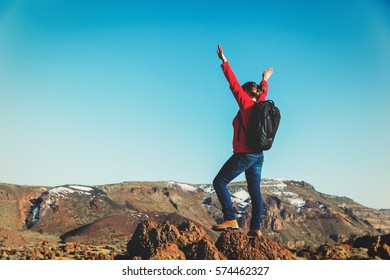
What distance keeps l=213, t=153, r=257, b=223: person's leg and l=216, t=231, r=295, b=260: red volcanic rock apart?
1264 millimetres

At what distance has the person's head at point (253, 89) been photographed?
9.23 metres

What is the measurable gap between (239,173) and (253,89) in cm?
156

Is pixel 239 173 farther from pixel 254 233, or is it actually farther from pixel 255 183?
pixel 254 233

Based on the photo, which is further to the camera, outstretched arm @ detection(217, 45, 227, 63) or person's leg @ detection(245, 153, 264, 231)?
person's leg @ detection(245, 153, 264, 231)

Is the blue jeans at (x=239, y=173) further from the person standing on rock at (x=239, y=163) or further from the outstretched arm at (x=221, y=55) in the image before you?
the outstretched arm at (x=221, y=55)

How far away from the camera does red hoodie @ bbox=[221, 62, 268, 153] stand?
8.73m

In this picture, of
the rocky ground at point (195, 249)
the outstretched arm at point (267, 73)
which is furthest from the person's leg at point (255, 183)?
the outstretched arm at point (267, 73)

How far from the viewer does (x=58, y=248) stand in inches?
530

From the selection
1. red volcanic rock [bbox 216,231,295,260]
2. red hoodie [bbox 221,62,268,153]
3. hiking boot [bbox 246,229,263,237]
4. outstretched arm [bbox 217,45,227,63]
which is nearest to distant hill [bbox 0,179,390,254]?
red volcanic rock [bbox 216,231,295,260]

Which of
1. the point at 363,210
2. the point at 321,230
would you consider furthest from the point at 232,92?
the point at 363,210

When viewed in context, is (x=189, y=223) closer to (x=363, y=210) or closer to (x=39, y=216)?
(x=39, y=216)

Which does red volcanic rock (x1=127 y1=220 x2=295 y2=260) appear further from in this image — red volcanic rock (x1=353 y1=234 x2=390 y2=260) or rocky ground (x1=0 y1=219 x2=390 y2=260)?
red volcanic rock (x1=353 y1=234 x2=390 y2=260)

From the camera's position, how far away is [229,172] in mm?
8789

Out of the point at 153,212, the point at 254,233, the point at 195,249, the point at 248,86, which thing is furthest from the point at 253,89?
the point at 153,212
